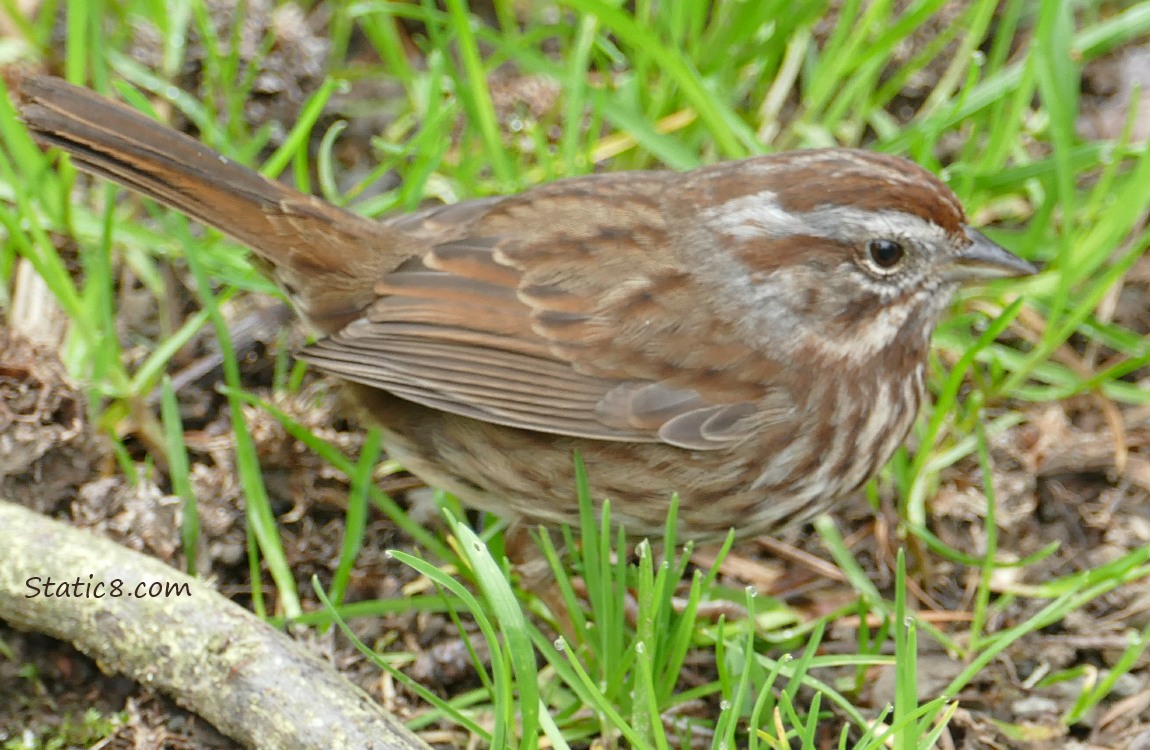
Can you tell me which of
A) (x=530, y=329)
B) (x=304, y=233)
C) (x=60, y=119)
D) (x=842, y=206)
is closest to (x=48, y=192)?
(x=60, y=119)

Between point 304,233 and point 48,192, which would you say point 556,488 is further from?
point 48,192

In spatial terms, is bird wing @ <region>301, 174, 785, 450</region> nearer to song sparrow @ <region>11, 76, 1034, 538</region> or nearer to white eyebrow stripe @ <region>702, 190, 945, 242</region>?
song sparrow @ <region>11, 76, 1034, 538</region>

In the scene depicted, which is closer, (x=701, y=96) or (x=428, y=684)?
(x=428, y=684)

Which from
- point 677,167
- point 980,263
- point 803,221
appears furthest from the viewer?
point 677,167

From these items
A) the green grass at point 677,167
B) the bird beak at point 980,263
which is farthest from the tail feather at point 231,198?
the bird beak at point 980,263

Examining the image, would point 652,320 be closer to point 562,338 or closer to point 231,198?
point 562,338

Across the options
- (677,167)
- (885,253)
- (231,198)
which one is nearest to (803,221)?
(885,253)
